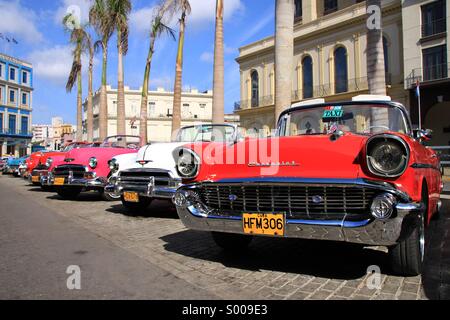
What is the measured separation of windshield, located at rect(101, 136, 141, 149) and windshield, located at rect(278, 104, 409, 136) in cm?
652

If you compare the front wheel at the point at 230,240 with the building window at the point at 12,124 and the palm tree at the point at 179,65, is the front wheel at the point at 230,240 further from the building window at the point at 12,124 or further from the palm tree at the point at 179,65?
the building window at the point at 12,124

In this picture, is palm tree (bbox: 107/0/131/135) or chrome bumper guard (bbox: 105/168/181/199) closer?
chrome bumper guard (bbox: 105/168/181/199)

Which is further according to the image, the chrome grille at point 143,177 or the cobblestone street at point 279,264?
the chrome grille at point 143,177

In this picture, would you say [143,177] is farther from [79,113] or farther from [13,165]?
[79,113]

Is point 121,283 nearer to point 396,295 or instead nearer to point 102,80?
point 396,295

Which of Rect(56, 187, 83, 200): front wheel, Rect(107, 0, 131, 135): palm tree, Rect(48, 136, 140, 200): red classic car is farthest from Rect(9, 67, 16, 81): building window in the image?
Rect(48, 136, 140, 200): red classic car

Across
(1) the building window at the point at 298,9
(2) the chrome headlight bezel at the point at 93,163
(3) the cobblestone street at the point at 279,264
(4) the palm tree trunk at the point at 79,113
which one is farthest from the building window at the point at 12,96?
(3) the cobblestone street at the point at 279,264

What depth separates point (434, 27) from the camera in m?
21.5

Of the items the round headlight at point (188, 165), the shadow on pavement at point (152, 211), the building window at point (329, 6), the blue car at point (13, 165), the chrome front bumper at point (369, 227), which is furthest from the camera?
the building window at point (329, 6)

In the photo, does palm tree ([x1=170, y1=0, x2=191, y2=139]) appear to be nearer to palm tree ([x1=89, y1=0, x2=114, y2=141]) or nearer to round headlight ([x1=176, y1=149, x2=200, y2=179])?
palm tree ([x1=89, y1=0, x2=114, y2=141])

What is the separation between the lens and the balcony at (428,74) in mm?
21234

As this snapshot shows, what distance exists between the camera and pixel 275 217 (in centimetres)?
314

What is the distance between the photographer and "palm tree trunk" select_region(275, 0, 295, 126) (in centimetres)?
841

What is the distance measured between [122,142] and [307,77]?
2154cm
